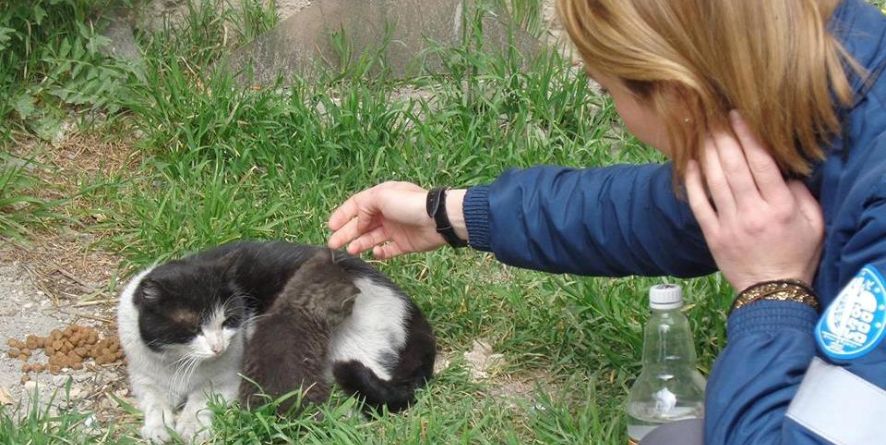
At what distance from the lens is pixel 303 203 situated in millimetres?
4113

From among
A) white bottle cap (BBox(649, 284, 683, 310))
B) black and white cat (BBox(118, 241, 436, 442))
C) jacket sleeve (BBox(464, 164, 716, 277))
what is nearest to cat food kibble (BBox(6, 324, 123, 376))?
black and white cat (BBox(118, 241, 436, 442))

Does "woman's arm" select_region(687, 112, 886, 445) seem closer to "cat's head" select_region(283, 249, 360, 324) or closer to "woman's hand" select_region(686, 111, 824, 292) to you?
"woman's hand" select_region(686, 111, 824, 292)

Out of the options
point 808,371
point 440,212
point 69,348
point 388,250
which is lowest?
point 69,348

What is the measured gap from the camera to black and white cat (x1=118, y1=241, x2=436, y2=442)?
3230mm

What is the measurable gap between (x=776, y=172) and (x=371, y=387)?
4.84 feet

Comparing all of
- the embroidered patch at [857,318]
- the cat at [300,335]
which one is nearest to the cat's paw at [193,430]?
the cat at [300,335]

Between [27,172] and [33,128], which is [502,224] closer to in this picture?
[27,172]

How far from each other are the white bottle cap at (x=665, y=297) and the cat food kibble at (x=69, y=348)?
1.69 m

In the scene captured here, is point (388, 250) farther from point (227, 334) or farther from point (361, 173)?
point (361, 173)

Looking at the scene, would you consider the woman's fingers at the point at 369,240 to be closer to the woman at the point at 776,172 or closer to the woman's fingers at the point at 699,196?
the woman at the point at 776,172

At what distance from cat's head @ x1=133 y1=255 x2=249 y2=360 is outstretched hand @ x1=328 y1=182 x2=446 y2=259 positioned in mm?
463

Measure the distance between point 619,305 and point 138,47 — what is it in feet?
8.06

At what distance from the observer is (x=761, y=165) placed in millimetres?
1963

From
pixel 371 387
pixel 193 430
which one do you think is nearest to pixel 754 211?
pixel 371 387
